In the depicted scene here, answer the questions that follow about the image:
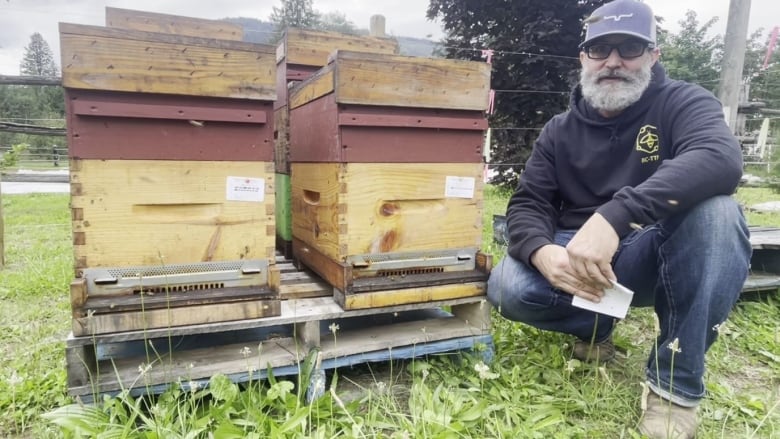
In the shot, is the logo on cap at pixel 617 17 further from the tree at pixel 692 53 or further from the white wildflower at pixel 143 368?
the tree at pixel 692 53

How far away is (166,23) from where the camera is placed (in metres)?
2.93

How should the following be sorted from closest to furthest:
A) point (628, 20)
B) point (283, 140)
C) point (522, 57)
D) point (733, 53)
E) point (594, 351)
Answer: point (628, 20), point (594, 351), point (283, 140), point (733, 53), point (522, 57)

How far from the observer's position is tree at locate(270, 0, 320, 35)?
55.1 m

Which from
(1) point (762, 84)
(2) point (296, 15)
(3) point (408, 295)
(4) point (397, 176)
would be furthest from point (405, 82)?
(2) point (296, 15)

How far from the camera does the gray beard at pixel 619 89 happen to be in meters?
2.02

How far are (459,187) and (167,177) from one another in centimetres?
112

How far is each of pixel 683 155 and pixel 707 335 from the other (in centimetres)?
61

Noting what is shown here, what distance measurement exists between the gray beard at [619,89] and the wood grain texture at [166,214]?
1.39 meters

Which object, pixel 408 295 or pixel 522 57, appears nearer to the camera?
pixel 408 295

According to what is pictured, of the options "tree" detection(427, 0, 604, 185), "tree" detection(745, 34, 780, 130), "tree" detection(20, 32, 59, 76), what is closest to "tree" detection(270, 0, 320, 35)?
"tree" detection(20, 32, 59, 76)

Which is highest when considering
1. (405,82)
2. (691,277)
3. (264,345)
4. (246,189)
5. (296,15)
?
(296,15)

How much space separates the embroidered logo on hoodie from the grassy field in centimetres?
70

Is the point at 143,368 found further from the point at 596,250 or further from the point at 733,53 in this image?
the point at 733,53

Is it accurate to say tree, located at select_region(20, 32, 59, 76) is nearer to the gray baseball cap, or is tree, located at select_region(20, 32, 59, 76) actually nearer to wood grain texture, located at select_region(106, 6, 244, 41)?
wood grain texture, located at select_region(106, 6, 244, 41)
